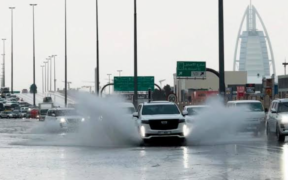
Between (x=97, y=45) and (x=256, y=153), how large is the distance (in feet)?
133

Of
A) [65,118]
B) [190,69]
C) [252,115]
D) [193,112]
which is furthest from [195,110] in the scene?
[190,69]

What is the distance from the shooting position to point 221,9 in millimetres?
38688

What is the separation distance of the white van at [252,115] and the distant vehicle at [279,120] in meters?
2.91

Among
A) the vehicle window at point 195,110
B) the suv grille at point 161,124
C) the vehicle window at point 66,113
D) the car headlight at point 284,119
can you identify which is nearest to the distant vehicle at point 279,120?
the car headlight at point 284,119

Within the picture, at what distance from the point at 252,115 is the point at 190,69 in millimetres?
24583

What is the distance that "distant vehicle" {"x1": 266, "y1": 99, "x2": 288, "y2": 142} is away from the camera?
32.2 m

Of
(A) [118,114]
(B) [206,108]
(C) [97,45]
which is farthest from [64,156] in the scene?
(C) [97,45]

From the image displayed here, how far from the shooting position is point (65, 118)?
153ft

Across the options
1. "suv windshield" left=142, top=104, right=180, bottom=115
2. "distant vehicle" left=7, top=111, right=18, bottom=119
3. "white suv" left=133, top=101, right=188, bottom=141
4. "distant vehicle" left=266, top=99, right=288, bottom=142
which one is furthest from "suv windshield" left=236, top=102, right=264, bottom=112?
"distant vehicle" left=7, top=111, right=18, bottom=119

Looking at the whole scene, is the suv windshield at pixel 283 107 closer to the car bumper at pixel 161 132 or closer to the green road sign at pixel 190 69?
the car bumper at pixel 161 132

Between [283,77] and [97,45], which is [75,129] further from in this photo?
[283,77]

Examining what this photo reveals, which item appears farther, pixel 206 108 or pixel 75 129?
pixel 75 129

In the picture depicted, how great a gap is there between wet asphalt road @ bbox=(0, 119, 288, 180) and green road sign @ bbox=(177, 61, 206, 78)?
104 ft

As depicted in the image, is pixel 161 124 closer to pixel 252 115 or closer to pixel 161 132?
pixel 161 132
